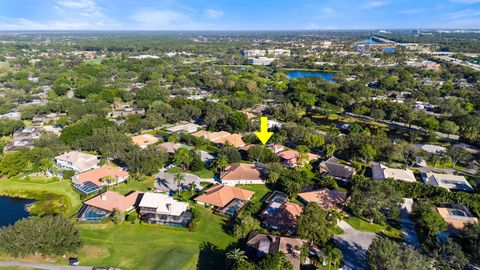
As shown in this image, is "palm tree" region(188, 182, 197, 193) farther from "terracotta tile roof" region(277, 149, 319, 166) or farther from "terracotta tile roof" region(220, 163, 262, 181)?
"terracotta tile roof" region(277, 149, 319, 166)

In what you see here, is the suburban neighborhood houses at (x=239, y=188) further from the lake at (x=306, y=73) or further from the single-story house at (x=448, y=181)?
the lake at (x=306, y=73)

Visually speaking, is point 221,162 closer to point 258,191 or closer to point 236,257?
point 258,191

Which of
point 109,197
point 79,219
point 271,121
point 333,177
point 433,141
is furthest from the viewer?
point 271,121

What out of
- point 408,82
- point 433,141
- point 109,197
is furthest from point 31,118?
point 408,82

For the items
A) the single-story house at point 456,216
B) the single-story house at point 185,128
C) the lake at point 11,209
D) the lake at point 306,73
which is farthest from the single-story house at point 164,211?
the lake at point 306,73

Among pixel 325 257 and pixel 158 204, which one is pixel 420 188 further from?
pixel 158 204

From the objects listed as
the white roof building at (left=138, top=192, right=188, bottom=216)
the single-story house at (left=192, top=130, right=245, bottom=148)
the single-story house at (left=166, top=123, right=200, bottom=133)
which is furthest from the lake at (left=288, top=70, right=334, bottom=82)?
the white roof building at (left=138, top=192, right=188, bottom=216)
